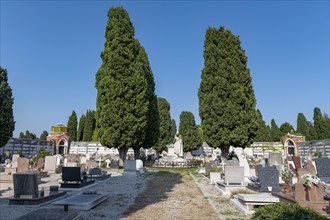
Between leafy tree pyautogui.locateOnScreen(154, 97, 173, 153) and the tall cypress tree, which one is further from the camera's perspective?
leafy tree pyautogui.locateOnScreen(154, 97, 173, 153)

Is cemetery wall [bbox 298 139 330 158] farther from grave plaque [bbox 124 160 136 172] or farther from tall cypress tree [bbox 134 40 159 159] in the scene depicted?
grave plaque [bbox 124 160 136 172]

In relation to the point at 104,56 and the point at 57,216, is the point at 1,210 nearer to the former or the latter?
the point at 57,216

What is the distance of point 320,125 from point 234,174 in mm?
52494

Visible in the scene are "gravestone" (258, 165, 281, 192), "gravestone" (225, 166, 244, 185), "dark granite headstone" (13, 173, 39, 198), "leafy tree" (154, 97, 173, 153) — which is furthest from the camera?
"leafy tree" (154, 97, 173, 153)

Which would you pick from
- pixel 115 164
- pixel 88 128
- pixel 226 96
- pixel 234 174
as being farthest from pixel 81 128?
pixel 234 174

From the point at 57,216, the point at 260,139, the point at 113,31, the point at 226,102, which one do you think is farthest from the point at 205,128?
the point at 260,139

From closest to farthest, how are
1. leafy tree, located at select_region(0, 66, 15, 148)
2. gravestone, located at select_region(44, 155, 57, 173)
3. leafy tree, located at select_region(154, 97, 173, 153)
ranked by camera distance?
1. gravestone, located at select_region(44, 155, 57, 173)
2. leafy tree, located at select_region(0, 66, 15, 148)
3. leafy tree, located at select_region(154, 97, 173, 153)

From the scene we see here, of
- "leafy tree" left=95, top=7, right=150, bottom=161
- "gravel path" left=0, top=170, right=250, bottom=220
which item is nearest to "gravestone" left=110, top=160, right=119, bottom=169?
"leafy tree" left=95, top=7, right=150, bottom=161

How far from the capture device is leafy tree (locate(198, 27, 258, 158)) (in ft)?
70.9

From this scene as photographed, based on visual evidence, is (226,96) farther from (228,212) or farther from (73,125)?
(73,125)

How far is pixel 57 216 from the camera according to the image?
6.48m

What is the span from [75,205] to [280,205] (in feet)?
19.4

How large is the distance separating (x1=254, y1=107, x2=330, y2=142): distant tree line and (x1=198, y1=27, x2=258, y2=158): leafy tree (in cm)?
2931

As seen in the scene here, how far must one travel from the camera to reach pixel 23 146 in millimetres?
36938
